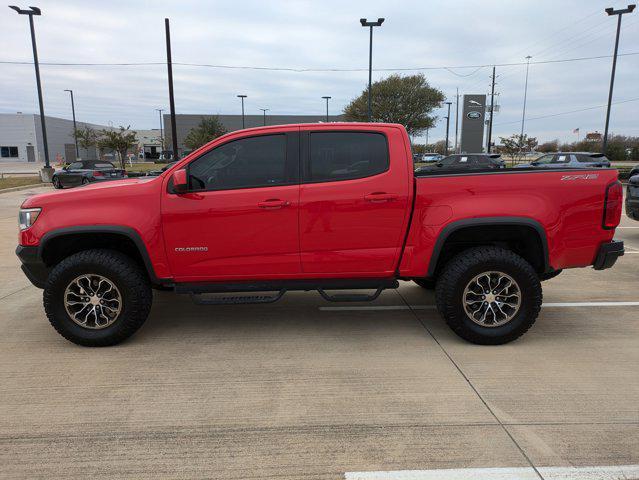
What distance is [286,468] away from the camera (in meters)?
2.60

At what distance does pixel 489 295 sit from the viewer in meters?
4.19

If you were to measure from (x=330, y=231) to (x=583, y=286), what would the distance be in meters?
4.04

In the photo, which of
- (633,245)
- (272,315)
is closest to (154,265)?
(272,315)

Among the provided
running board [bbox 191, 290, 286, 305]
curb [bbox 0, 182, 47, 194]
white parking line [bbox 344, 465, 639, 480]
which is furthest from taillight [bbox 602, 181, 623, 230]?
curb [bbox 0, 182, 47, 194]

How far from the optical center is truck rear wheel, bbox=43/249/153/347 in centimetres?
406

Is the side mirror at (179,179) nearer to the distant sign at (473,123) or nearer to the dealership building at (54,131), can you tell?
the distant sign at (473,123)

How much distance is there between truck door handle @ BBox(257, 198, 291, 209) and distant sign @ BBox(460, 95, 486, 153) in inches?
1471

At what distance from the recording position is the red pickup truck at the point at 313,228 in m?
4.03

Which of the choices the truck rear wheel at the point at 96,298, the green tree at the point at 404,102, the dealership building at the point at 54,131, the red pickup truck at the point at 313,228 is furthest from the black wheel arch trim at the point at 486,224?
the dealership building at the point at 54,131

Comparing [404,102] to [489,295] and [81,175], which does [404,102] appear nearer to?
[81,175]

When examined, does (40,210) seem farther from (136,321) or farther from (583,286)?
(583,286)

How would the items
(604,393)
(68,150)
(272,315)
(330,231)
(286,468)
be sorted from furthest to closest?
(68,150) → (272,315) → (330,231) → (604,393) → (286,468)

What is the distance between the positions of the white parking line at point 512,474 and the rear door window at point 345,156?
2.40 meters

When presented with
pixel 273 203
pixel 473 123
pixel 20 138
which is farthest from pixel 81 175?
pixel 20 138
